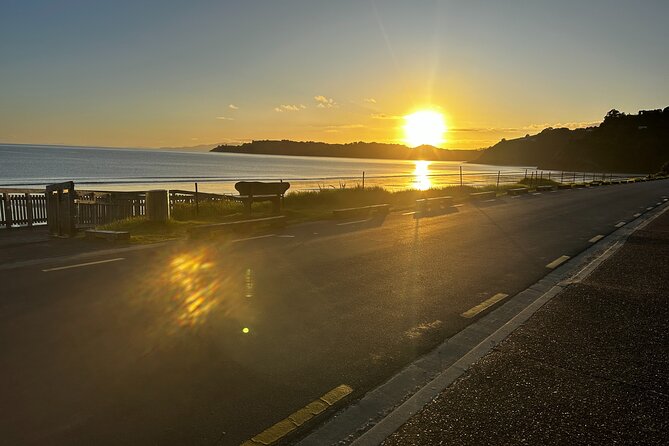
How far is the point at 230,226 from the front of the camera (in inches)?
480

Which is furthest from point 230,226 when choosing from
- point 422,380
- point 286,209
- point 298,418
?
point 298,418

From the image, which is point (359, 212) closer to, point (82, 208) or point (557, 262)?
point (557, 262)

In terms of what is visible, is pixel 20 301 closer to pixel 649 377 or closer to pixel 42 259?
pixel 42 259

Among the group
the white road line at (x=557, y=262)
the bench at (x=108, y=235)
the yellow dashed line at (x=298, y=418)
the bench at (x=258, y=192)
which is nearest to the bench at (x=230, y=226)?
the bench at (x=108, y=235)

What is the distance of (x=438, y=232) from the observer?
1270cm

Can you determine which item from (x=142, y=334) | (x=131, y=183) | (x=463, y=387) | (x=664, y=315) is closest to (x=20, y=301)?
(x=142, y=334)

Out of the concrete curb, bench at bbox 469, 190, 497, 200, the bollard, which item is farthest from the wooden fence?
bench at bbox 469, 190, 497, 200

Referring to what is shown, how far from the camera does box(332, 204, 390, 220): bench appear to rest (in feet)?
52.6

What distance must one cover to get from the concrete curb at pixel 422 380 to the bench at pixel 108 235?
8.13 metres

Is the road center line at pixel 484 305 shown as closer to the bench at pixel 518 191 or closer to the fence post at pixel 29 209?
the fence post at pixel 29 209

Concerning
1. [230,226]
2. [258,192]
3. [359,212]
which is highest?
[258,192]

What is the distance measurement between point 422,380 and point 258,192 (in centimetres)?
1241

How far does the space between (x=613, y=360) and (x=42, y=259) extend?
29.1 feet

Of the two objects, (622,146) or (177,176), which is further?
(622,146)
